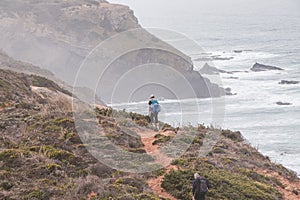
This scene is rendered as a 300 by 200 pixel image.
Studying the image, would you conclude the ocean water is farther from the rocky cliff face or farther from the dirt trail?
the rocky cliff face

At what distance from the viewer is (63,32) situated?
9912 centimetres

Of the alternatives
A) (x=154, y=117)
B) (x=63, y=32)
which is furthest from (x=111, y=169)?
(x=63, y=32)

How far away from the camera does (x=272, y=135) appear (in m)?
43.9

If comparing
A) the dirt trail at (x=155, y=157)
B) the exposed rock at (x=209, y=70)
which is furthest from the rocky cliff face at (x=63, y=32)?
the dirt trail at (x=155, y=157)

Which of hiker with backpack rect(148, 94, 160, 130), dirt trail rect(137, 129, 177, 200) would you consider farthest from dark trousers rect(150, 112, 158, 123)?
dirt trail rect(137, 129, 177, 200)

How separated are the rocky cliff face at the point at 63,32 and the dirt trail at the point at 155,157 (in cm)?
6309

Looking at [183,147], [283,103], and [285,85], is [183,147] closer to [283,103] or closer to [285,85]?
[283,103]

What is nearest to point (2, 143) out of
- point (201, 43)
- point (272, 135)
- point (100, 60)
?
point (272, 135)

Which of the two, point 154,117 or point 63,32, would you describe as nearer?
point 154,117

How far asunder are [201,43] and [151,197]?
114169 millimetres

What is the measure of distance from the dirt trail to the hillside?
0.03 m

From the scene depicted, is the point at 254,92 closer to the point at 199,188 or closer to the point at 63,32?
the point at 63,32

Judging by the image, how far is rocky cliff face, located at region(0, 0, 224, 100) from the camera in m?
90.6

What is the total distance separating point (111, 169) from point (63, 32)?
9103 centimetres
